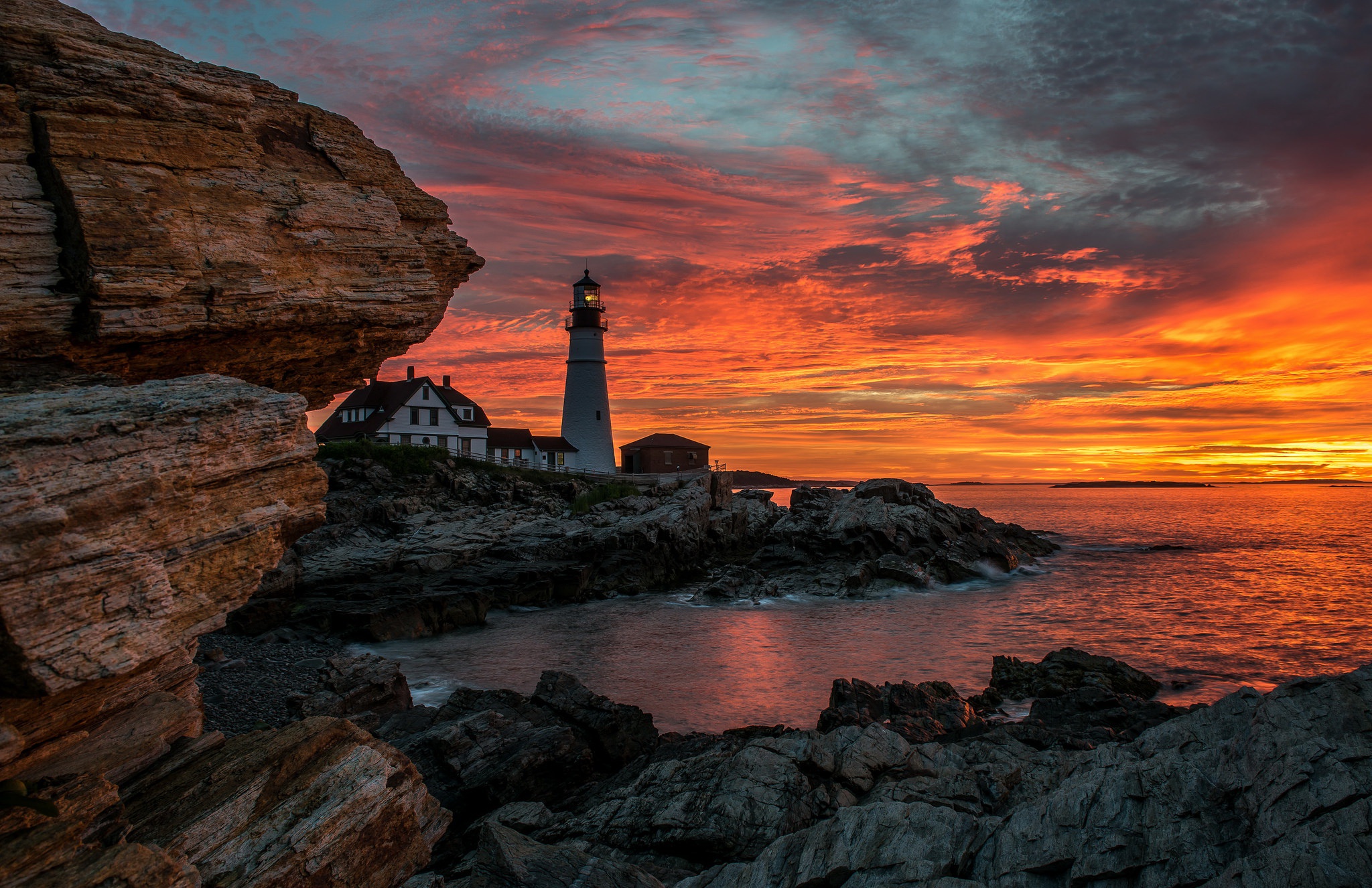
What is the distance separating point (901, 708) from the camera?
42.8 ft

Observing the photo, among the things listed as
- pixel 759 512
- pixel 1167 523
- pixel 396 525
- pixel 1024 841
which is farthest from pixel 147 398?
pixel 1167 523

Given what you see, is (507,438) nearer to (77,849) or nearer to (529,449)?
(529,449)

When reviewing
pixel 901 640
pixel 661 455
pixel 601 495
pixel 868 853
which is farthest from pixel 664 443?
pixel 868 853

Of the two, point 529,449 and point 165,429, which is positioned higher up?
point 165,429

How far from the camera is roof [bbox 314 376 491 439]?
50.0 metres

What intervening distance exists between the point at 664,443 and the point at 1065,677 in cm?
4509

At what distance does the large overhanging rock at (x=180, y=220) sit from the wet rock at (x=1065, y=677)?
13961 millimetres

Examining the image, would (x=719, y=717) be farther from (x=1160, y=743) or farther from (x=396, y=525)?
(x=396, y=525)

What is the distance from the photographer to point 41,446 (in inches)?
196

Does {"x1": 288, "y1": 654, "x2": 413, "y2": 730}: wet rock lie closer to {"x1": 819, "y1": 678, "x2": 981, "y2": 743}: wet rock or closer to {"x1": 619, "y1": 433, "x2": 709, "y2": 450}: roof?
{"x1": 819, "y1": 678, "x2": 981, "y2": 743}: wet rock

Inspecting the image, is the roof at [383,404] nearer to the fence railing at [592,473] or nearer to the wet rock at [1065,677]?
the fence railing at [592,473]

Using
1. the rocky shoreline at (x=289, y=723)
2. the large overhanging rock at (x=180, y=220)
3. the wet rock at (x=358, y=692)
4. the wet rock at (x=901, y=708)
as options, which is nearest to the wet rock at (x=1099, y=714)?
the rocky shoreline at (x=289, y=723)

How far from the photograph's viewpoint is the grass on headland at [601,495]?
40312 millimetres

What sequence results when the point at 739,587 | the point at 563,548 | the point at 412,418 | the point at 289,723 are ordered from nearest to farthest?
1. the point at 289,723
2. the point at 739,587
3. the point at 563,548
4. the point at 412,418
